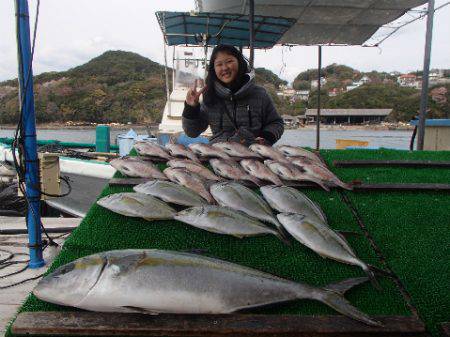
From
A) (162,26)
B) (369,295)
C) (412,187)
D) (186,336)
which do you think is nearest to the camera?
(186,336)

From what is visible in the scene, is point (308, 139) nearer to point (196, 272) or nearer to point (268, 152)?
point (268, 152)

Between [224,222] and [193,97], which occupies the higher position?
[193,97]

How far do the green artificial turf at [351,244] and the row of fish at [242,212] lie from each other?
0.20 ft

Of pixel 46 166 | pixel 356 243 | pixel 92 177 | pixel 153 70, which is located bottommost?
pixel 92 177

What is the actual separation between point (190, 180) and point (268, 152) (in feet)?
4.11

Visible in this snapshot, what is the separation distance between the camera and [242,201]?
263 centimetres

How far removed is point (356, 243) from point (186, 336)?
136 centimetres

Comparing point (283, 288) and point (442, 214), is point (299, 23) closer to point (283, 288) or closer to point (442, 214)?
point (442, 214)

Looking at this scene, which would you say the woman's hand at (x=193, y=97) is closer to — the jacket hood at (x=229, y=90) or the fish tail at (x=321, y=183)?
the jacket hood at (x=229, y=90)

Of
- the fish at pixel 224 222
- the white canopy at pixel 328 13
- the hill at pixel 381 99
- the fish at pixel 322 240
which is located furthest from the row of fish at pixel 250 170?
the hill at pixel 381 99

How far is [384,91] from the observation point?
37562 millimetres

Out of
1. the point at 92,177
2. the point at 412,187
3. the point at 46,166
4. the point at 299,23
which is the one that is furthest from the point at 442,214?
the point at 299,23

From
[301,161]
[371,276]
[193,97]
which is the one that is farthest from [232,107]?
[371,276]

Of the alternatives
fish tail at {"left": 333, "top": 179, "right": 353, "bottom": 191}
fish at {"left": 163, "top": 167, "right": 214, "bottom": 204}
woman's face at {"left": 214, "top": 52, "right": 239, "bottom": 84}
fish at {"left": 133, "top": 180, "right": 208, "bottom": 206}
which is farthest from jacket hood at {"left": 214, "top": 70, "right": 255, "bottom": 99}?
fish at {"left": 133, "top": 180, "right": 208, "bottom": 206}
